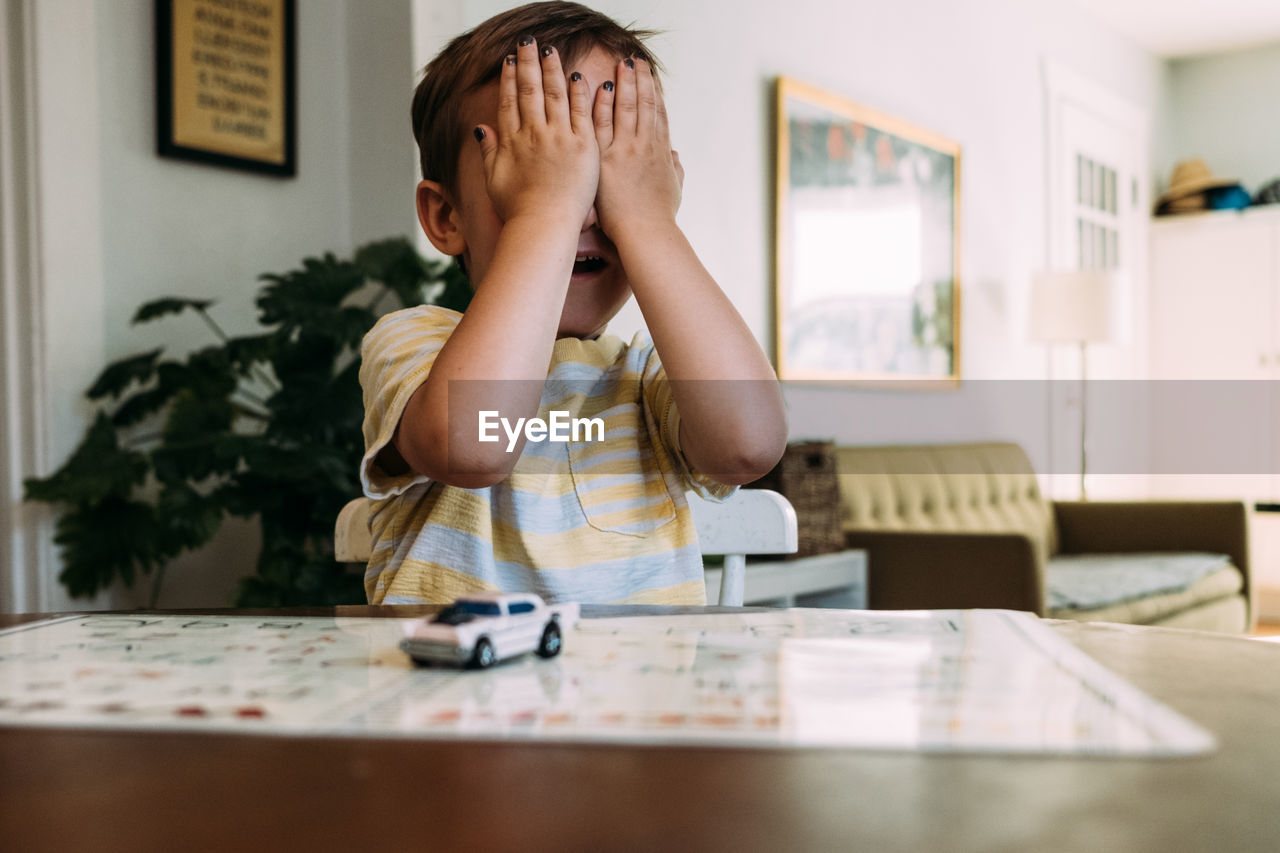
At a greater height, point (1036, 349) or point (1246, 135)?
point (1246, 135)

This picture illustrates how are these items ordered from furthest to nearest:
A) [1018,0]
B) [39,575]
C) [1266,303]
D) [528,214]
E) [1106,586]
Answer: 1. [1266,303]
2. [1018,0]
3. [1106,586]
4. [39,575]
5. [528,214]

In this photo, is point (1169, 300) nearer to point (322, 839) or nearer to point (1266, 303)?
point (1266, 303)

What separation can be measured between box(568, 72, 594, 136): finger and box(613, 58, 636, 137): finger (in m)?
0.02

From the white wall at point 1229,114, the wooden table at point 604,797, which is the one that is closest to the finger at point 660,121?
the wooden table at point 604,797

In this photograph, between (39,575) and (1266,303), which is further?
(1266,303)

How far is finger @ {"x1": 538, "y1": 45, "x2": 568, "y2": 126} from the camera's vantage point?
0.85 meters

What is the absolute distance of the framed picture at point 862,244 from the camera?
3.31 meters

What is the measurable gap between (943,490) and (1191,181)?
304 centimetres

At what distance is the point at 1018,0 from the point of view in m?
4.51

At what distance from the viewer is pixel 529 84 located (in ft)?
2.80

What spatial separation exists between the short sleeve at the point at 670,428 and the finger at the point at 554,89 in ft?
0.66

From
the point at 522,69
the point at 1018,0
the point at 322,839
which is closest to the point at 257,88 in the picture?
the point at 522,69

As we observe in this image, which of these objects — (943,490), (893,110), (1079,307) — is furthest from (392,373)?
(1079,307)

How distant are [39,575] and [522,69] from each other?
170 cm
